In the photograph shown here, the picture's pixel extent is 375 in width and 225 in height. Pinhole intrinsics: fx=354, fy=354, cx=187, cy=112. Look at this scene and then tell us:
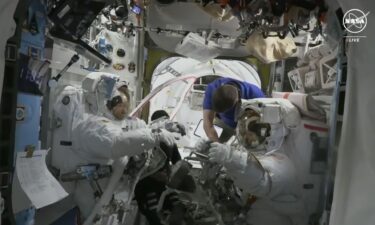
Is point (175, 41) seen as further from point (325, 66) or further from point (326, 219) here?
point (326, 219)

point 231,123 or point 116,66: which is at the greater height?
point 116,66

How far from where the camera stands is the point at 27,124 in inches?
73.1

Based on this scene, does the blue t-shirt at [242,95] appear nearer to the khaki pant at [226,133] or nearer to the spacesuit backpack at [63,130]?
the khaki pant at [226,133]

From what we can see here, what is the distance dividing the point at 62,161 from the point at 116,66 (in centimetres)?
171

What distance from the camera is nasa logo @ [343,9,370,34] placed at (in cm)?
144

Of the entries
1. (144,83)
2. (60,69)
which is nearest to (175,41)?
(144,83)

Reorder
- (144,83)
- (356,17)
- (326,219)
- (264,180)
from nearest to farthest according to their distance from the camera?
(356,17)
(326,219)
(264,180)
(144,83)

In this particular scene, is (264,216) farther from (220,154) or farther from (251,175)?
(220,154)

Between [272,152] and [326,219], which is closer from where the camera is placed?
[326,219]

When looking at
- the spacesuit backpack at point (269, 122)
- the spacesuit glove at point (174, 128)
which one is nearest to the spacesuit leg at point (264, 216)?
the spacesuit backpack at point (269, 122)

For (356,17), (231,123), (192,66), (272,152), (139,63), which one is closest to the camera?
(356,17)

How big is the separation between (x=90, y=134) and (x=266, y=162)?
132cm

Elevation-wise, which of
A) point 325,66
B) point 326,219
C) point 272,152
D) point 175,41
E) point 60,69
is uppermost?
point 175,41

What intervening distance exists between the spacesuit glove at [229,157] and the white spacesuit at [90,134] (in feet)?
2.31
